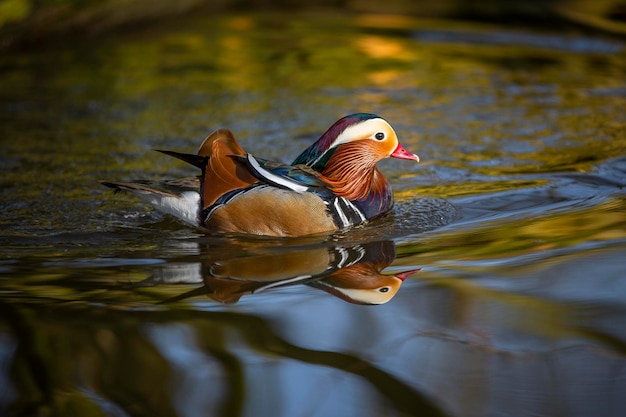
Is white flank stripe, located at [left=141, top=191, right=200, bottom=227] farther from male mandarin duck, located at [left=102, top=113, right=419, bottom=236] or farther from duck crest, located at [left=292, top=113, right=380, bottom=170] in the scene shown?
duck crest, located at [left=292, top=113, right=380, bottom=170]

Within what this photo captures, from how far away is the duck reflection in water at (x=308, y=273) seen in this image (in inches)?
170

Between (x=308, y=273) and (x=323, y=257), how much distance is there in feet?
1.20

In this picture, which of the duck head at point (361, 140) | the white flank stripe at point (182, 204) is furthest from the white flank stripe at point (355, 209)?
the white flank stripe at point (182, 204)

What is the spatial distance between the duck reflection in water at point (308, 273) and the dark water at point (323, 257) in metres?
0.02

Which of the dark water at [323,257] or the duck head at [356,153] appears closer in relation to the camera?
the dark water at [323,257]

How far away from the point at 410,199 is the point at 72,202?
2207 mm

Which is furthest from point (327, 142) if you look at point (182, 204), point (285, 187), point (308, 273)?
point (308, 273)

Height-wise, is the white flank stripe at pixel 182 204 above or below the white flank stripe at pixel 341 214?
above

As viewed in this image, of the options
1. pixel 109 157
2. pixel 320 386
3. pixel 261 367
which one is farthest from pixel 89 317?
pixel 109 157

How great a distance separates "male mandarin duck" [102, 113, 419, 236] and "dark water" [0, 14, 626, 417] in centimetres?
15

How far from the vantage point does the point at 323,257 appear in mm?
5012

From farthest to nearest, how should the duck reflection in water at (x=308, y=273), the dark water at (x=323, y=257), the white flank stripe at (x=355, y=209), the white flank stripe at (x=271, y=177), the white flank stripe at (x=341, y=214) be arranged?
the white flank stripe at (x=355, y=209) < the white flank stripe at (x=341, y=214) < the white flank stripe at (x=271, y=177) < the duck reflection in water at (x=308, y=273) < the dark water at (x=323, y=257)

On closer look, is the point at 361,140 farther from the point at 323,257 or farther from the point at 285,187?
the point at 323,257

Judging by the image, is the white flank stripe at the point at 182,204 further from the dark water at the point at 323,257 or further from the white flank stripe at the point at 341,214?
the white flank stripe at the point at 341,214
